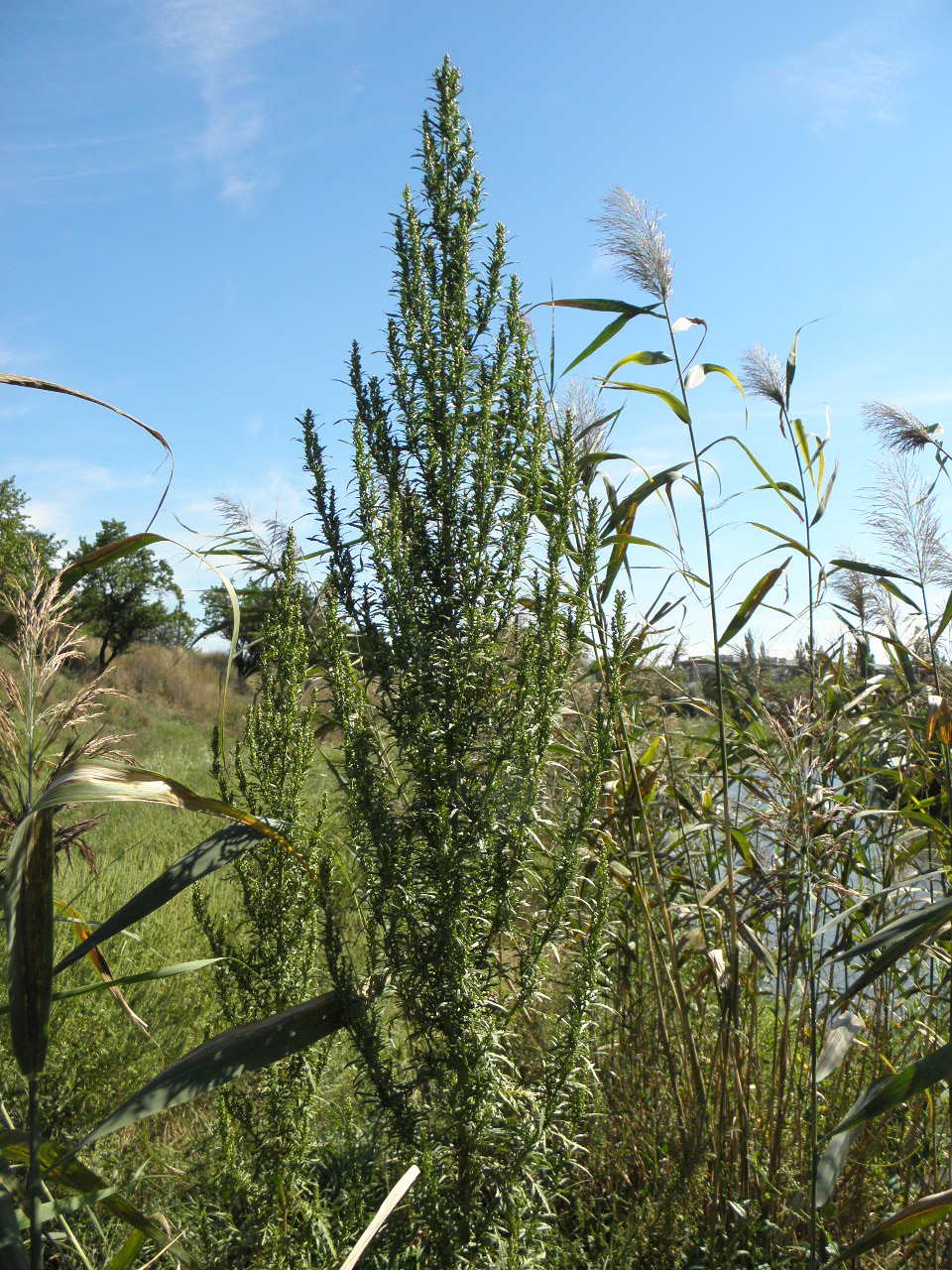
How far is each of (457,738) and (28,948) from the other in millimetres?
938

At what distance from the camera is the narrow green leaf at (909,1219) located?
128 centimetres

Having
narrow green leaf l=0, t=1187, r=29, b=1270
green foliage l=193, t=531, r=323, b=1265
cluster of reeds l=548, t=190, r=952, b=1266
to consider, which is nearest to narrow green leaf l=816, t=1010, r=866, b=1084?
cluster of reeds l=548, t=190, r=952, b=1266

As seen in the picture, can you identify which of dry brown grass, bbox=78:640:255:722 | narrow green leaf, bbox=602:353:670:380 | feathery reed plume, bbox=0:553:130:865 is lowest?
feathery reed plume, bbox=0:553:130:865

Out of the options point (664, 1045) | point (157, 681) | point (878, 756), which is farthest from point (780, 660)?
point (157, 681)

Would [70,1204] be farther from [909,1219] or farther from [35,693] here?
[909,1219]

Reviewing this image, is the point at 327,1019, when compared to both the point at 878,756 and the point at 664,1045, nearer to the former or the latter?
the point at 664,1045

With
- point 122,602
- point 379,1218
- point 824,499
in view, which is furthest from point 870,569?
point 122,602

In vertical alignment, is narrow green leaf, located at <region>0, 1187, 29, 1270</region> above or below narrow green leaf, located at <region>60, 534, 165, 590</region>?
below

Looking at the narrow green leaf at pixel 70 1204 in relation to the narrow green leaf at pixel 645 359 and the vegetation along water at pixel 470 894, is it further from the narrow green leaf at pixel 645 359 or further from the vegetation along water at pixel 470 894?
the narrow green leaf at pixel 645 359

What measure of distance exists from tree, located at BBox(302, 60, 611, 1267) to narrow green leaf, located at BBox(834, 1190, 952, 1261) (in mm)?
588

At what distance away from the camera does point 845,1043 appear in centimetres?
169

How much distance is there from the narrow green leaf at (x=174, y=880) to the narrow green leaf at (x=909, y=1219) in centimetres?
119

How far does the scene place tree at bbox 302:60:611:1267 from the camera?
5.46 feet

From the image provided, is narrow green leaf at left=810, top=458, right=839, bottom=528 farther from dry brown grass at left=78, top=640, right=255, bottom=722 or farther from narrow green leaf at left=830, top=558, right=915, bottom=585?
dry brown grass at left=78, top=640, right=255, bottom=722
